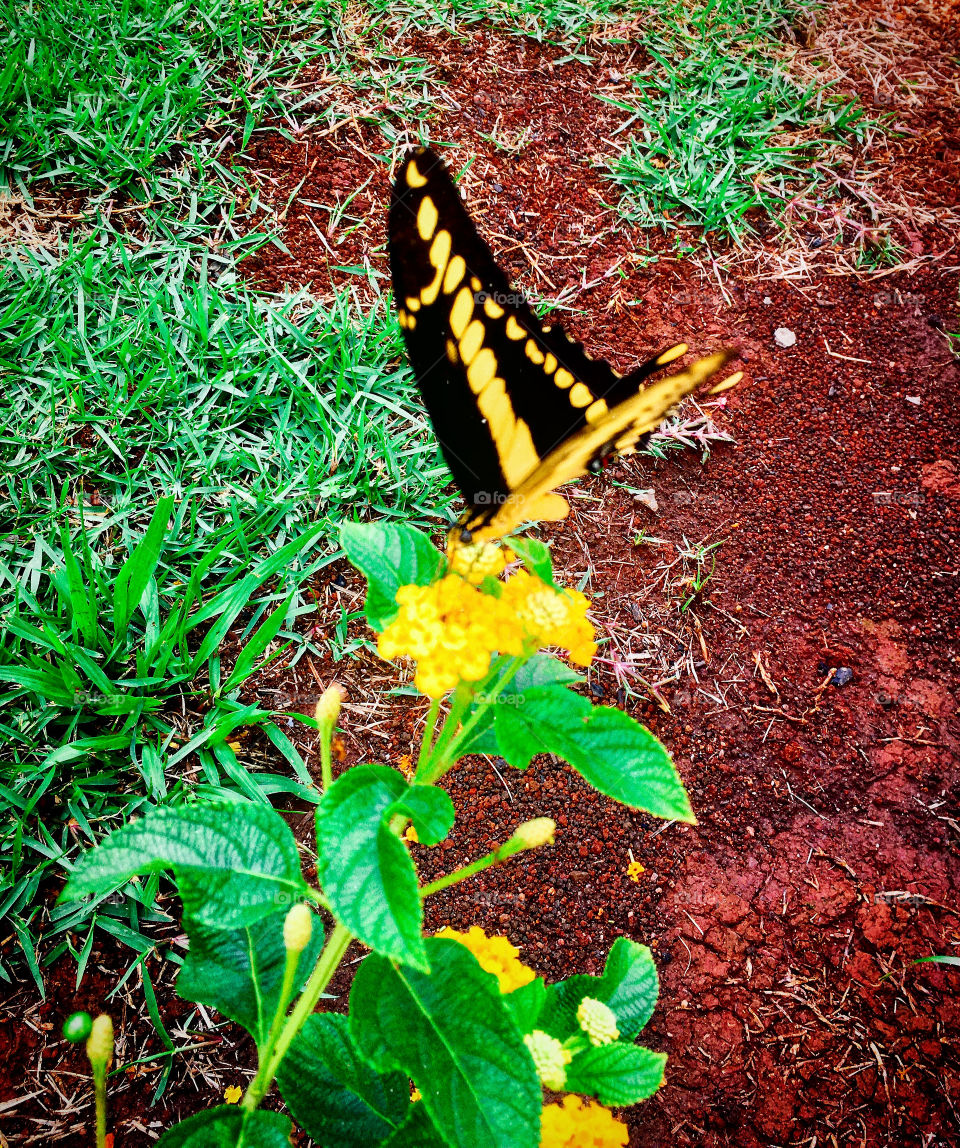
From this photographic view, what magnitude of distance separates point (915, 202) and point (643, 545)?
1.94 m

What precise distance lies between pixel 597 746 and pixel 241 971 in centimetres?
57

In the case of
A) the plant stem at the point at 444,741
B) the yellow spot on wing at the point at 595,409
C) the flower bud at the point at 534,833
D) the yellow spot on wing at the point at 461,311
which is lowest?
the yellow spot on wing at the point at 595,409

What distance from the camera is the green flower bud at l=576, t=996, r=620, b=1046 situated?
3.22 feet

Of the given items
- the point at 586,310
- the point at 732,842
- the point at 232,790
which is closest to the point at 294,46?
the point at 586,310

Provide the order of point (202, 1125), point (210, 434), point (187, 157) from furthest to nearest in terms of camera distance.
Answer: point (187, 157) → point (210, 434) → point (202, 1125)

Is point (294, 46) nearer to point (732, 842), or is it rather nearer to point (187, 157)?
point (187, 157)

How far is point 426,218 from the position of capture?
1458 millimetres

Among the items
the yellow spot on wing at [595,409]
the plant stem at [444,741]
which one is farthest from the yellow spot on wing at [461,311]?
the plant stem at [444,741]

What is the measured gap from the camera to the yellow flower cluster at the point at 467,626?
797 millimetres

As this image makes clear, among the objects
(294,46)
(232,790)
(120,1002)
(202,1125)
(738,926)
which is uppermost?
(294,46)

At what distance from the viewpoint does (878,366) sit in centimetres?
258

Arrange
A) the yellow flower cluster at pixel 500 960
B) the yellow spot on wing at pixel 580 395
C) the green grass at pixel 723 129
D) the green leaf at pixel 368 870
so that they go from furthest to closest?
1. the green grass at pixel 723 129
2. the yellow spot on wing at pixel 580 395
3. the yellow flower cluster at pixel 500 960
4. the green leaf at pixel 368 870

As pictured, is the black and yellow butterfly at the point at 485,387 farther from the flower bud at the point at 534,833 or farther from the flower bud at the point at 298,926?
the flower bud at the point at 298,926

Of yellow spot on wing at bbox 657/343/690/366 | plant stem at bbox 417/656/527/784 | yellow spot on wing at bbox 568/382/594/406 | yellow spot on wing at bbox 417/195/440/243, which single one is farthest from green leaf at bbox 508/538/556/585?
yellow spot on wing at bbox 568/382/594/406
